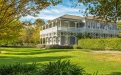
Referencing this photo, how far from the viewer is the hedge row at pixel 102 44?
32219 millimetres

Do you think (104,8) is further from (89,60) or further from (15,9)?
(89,60)

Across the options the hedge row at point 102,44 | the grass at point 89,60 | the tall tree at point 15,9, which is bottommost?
the grass at point 89,60

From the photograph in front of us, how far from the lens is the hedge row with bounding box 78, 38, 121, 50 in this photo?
3222 centimetres

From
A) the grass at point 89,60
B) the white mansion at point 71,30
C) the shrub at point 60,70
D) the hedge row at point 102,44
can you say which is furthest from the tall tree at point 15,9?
the white mansion at point 71,30

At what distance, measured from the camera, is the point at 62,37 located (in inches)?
1825

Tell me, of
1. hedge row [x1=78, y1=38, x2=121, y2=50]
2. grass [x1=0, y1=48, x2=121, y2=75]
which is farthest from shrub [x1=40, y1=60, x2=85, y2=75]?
hedge row [x1=78, y1=38, x2=121, y2=50]

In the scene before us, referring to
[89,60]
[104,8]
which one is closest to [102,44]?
[89,60]

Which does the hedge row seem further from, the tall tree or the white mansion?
the tall tree

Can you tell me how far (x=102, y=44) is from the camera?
35.2m

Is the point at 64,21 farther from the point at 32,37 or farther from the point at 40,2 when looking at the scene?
the point at 40,2

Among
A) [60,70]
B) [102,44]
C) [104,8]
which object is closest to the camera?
[60,70]

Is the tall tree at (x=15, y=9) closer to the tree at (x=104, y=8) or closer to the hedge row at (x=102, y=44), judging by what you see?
the tree at (x=104, y=8)

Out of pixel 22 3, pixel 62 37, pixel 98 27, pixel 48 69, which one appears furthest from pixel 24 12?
pixel 98 27

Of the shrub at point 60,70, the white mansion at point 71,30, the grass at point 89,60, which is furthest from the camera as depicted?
the white mansion at point 71,30
